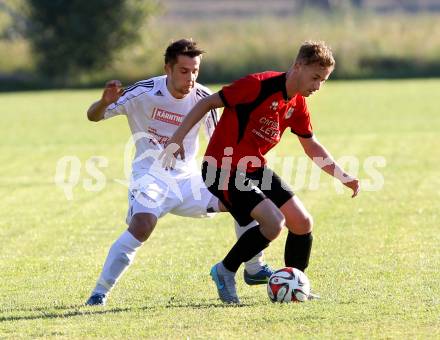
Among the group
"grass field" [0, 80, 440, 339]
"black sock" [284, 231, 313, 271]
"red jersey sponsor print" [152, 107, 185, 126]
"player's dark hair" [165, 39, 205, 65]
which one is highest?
"player's dark hair" [165, 39, 205, 65]

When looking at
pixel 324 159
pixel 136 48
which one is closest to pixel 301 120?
pixel 324 159

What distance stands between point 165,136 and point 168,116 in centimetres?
16

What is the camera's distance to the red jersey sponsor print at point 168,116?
25.5ft

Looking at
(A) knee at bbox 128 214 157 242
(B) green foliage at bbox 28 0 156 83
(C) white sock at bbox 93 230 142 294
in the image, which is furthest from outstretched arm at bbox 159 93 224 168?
(B) green foliage at bbox 28 0 156 83

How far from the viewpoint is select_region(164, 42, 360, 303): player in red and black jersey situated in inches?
273

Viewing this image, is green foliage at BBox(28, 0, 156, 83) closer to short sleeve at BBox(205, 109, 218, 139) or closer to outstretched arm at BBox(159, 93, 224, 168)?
short sleeve at BBox(205, 109, 218, 139)

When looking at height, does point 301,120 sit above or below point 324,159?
above

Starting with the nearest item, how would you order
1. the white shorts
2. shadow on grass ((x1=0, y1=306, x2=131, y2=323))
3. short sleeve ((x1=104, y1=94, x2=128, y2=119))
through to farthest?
1. shadow on grass ((x1=0, y1=306, x2=131, y2=323))
2. the white shorts
3. short sleeve ((x1=104, y1=94, x2=128, y2=119))

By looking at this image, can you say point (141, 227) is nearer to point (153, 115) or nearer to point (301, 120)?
point (153, 115)

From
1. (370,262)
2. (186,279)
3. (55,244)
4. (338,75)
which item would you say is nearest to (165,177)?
(186,279)

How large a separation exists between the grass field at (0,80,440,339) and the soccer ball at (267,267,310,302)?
0.35ft

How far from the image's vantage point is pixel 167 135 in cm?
782

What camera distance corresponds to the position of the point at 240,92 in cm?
692

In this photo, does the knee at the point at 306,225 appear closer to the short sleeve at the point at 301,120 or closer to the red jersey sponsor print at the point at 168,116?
the short sleeve at the point at 301,120
